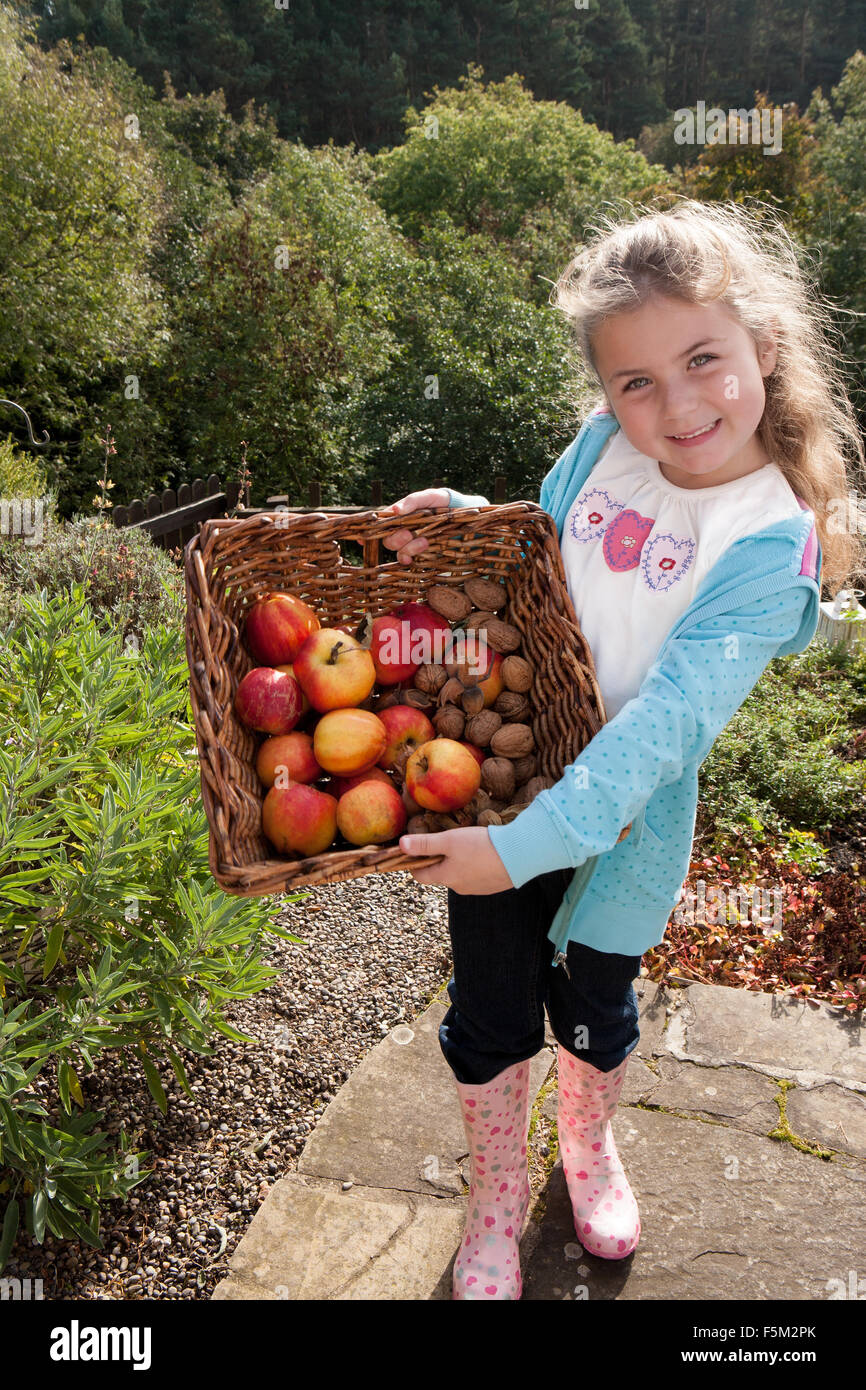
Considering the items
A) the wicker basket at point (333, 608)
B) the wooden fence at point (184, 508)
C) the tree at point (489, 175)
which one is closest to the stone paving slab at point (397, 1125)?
the wicker basket at point (333, 608)

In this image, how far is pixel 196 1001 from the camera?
6.24 feet

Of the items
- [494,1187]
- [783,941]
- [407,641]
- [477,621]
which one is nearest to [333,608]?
[407,641]

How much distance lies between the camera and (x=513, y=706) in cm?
166

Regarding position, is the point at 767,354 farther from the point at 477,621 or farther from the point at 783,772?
the point at 783,772

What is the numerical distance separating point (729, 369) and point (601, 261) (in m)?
0.29

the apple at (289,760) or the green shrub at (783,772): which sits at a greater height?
the apple at (289,760)

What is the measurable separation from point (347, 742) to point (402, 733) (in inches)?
5.6

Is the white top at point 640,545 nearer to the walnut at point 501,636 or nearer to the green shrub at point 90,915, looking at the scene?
the walnut at point 501,636

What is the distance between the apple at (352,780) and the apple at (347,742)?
0.01 metres

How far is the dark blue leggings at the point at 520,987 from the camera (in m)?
1.61

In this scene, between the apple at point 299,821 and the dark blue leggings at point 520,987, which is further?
the dark blue leggings at point 520,987
